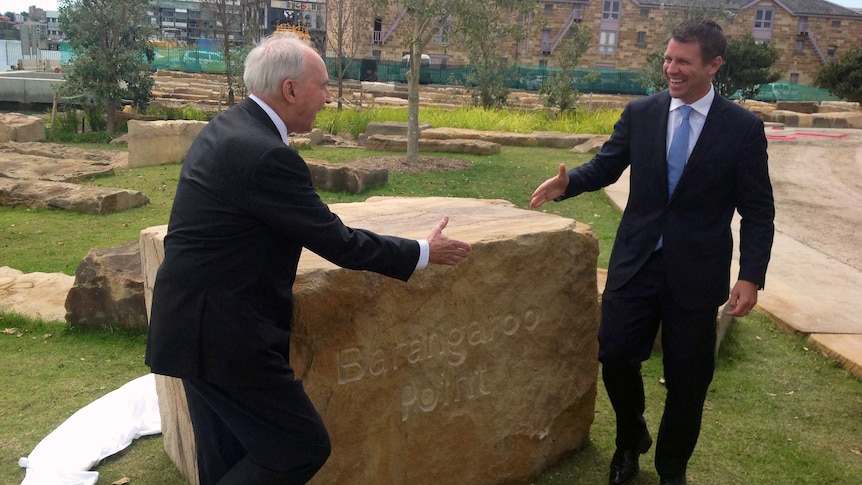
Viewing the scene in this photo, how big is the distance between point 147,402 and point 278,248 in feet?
6.64

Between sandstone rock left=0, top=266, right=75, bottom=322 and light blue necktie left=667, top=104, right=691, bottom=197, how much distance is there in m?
4.07

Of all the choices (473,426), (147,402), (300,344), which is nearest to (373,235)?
(300,344)

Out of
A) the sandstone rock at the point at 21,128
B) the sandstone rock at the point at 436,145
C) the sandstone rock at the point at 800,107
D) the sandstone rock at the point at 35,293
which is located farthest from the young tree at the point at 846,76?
the sandstone rock at the point at 35,293

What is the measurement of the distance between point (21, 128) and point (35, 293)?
440 inches

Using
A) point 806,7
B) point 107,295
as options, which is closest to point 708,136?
point 107,295

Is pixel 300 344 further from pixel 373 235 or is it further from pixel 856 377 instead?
pixel 856 377

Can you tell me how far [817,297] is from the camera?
5906mm

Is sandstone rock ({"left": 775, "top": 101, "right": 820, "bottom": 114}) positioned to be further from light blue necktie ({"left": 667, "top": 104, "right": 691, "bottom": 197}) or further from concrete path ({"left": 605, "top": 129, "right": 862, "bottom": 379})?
light blue necktie ({"left": 667, "top": 104, "right": 691, "bottom": 197})

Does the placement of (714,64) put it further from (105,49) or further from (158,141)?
(105,49)

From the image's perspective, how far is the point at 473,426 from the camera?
3.33 metres

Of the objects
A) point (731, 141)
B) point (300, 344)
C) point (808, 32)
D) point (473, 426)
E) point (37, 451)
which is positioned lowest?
point (37, 451)

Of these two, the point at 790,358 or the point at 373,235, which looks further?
the point at 790,358

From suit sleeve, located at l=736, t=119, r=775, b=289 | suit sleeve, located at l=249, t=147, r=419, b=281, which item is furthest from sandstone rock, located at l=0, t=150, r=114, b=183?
suit sleeve, located at l=736, t=119, r=775, b=289

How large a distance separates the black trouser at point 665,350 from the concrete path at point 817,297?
2.03 metres
